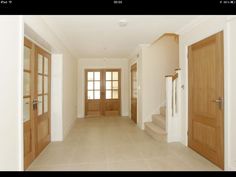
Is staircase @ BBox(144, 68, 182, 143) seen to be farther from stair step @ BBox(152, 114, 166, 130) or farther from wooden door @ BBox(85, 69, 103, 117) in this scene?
wooden door @ BBox(85, 69, 103, 117)

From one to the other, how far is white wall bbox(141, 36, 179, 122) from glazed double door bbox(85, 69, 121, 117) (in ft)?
9.17

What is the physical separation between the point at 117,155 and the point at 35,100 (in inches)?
71.0

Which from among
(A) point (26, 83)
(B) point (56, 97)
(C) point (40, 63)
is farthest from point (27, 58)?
(B) point (56, 97)

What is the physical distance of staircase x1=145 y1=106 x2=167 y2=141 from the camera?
13.4 feet

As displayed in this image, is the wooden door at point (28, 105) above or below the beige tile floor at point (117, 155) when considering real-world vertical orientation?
above

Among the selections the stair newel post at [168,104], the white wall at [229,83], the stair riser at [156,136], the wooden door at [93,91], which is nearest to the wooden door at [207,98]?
the white wall at [229,83]

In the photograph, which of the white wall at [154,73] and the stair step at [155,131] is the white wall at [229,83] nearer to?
the stair step at [155,131]

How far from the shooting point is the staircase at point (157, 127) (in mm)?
4074

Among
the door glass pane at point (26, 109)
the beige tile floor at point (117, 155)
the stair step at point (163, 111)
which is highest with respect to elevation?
the door glass pane at point (26, 109)

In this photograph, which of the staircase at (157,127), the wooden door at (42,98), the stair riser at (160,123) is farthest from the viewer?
the stair riser at (160,123)

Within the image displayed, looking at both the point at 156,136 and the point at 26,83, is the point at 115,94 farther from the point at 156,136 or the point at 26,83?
the point at 26,83

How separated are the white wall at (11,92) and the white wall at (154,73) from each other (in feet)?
12.2

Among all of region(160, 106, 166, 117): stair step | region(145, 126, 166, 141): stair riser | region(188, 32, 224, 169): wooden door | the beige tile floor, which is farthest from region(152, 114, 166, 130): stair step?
region(188, 32, 224, 169): wooden door
